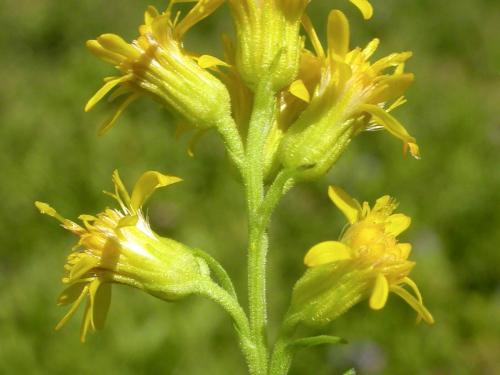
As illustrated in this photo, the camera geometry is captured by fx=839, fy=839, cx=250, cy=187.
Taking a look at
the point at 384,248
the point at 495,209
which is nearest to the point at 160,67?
the point at 384,248

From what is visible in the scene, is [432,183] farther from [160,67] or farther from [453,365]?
[160,67]

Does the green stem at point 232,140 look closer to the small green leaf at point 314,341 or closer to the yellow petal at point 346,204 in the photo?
the yellow petal at point 346,204

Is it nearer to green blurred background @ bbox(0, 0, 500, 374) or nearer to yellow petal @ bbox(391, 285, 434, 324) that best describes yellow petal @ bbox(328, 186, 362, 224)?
yellow petal @ bbox(391, 285, 434, 324)

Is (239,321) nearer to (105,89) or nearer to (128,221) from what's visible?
(128,221)

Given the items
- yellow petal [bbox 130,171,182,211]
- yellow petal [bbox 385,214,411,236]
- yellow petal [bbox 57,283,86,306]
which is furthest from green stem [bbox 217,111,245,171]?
yellow petal [bbox 57,283,86,306]

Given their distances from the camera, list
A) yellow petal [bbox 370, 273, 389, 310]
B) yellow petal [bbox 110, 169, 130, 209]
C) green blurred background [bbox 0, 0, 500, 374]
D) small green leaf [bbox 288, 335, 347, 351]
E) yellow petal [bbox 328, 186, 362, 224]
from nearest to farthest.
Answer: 1. yellow petal [bbox 370, 273, 389, 310]
2. small green leaf [bbox 288, 335, 347, 351]
3. yellow petal [bbox 328, 186, 362, 224]
4. yellow petal [bbox 110, 169, 130, 209]
5. green blurred background [bbox 0, 0, 500, 374]

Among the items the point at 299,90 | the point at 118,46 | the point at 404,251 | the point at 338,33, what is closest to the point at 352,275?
the point at 404,251
